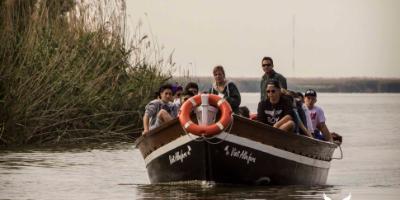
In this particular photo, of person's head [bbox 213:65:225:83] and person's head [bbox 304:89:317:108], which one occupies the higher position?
person's head [bbox 213:65:225:83]

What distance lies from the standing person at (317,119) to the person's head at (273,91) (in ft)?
8.46

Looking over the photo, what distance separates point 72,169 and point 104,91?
583cm

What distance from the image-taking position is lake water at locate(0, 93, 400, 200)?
19844 mm

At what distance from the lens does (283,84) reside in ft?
72.9

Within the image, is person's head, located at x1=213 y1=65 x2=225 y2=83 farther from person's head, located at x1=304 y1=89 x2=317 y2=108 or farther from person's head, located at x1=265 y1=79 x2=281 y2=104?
person's head, located at x1=304 y1=89 x2=317 y2=108

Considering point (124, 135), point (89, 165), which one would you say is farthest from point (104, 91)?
point (89, 165)

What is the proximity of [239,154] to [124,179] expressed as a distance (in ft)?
11.5

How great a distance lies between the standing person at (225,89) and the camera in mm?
20734

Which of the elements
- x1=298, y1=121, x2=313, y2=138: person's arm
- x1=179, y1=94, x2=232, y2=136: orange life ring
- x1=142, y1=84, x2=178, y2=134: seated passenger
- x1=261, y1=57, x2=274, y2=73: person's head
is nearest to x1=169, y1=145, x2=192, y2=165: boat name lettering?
x1=179, y1=94, x2=232, y2=136: orange life ring

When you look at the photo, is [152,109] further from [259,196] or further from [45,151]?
[45,151]

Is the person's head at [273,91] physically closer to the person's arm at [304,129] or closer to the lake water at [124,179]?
the person's arm at [304,129]

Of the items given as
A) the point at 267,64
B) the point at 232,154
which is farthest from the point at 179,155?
the point at 267,64

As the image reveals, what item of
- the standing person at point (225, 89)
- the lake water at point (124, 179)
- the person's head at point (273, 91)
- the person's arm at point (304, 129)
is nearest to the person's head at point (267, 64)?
the standing person at point (225, 89)

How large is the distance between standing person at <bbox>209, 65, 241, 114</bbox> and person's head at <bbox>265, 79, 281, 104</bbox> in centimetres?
81
